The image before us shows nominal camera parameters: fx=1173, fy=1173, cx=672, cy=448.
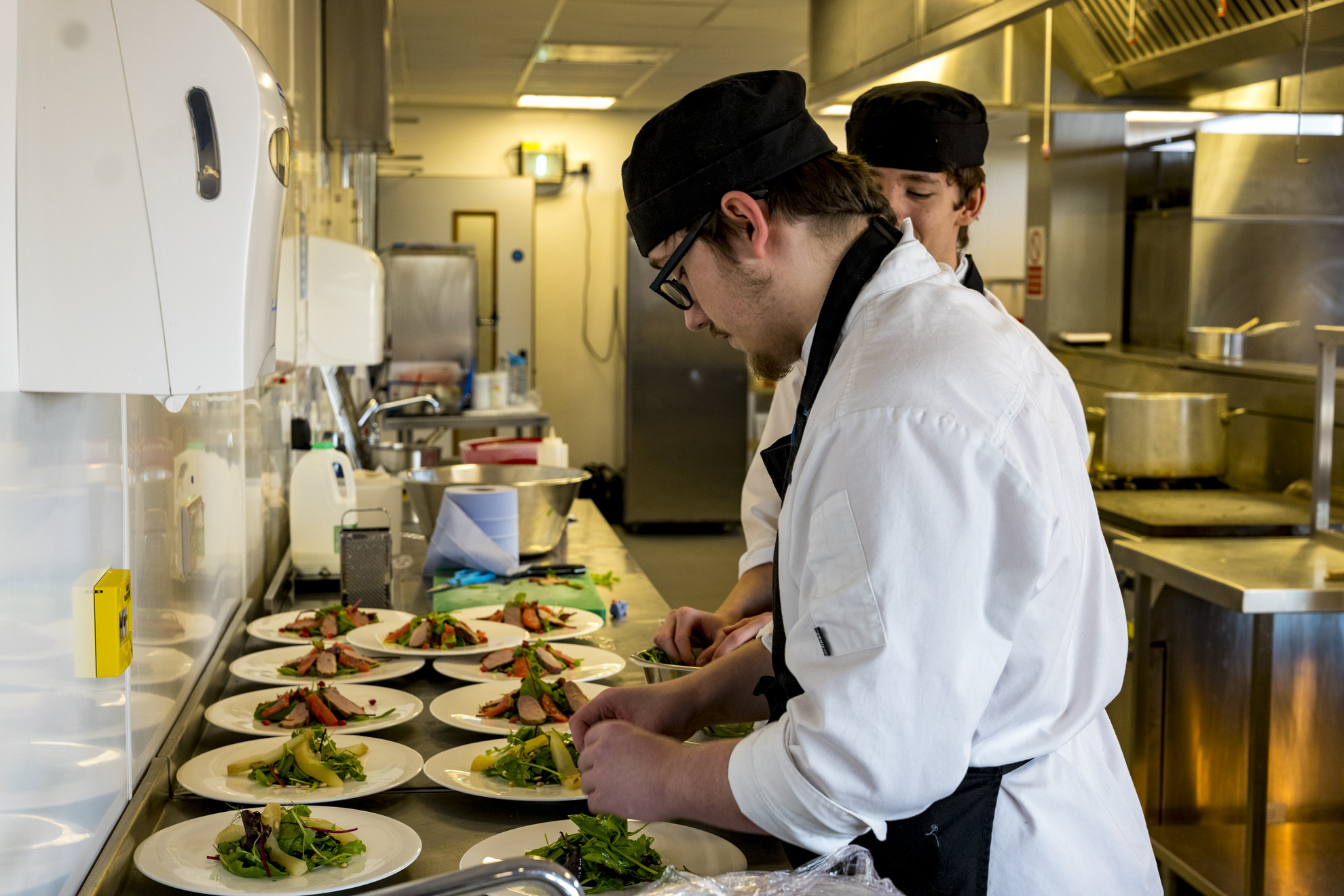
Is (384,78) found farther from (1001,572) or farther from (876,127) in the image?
(1001,572)

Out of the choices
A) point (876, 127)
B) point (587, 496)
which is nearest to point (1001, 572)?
point (876, 127)

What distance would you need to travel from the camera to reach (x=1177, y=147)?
530cm

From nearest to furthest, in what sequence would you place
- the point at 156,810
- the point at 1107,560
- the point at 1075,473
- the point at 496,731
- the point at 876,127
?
the point at 1075,473 → the point at 1107,560 → the point at 156,810 → the point at 496,731 → the point at 876,127

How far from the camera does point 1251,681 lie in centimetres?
261

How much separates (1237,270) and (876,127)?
12.2 ft

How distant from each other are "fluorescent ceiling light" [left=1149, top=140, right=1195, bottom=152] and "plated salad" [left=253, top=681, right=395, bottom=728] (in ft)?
15.3

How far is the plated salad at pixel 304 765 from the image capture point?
4.63 feet

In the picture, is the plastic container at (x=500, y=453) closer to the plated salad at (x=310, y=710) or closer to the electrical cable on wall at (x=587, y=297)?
the plated salad at (x=310, y=710)

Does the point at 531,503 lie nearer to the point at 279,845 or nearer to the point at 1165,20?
the point at 279,845

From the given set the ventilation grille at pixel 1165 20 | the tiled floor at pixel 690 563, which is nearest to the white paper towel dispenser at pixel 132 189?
the ventilation grille at pixel 1165 20

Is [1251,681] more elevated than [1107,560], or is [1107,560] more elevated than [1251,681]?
[1107,560]

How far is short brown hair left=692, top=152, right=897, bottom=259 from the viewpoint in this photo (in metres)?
1.16

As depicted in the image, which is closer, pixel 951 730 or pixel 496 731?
pixel 951 730

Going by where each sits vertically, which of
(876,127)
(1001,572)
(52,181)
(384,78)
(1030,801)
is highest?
(384,78)
